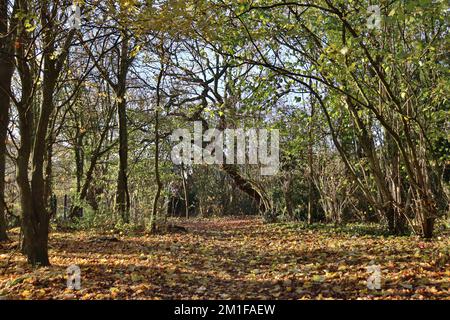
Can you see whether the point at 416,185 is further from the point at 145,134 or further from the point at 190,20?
the point at 145,134

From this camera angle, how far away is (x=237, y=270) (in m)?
6.06

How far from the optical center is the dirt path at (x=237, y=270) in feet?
14.6

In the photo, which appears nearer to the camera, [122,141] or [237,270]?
[237,270]

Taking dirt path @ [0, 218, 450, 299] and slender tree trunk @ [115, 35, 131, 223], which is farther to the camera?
slender tree trunk @ [115, 35, 131, 223]

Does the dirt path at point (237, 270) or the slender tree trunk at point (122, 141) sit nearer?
the dirt path at point (237, 270)

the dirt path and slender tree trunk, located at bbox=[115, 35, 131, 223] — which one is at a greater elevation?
slender tree trunk, located at bbox=[115, 35, 131, 223]

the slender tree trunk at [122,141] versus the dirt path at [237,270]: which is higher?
the slender tree trunk at [122,141]

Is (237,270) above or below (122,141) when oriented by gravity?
below

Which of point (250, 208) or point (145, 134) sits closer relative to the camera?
point (145, 134)

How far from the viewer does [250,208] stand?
2398 cm

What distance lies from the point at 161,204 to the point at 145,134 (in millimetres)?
4821

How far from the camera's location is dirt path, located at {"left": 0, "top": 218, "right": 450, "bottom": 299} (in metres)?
4.46
